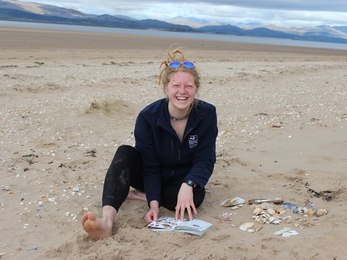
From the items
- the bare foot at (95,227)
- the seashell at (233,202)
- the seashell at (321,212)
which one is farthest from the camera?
the seashell at (233,202)

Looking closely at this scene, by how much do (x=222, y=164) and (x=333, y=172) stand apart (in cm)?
130

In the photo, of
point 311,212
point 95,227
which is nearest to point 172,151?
point 95,227

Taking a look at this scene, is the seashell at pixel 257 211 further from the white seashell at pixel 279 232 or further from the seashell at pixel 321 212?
the seashell at pixel 321 212

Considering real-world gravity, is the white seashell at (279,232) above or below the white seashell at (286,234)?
below

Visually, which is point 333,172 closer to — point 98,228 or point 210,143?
point 210,143

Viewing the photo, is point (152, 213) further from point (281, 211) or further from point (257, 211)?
point (281, 211)

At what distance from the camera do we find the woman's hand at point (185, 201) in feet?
10.5

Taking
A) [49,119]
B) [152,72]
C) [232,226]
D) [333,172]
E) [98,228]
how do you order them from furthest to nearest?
[152,72]
[49,119]
[333,172]
[232,226]
[98,228]

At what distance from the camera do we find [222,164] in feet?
15.5

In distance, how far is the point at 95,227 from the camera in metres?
2.76

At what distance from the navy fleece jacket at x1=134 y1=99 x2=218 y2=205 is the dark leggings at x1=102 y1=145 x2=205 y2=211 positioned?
8 centimetres

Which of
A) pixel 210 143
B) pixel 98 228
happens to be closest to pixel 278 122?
pixel 210 143

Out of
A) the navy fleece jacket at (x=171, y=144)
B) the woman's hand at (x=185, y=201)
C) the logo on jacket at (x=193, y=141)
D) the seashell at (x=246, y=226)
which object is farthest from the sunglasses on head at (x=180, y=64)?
the seashell at (x=246, y=226)

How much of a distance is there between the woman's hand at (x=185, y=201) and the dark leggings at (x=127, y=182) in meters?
0.16
